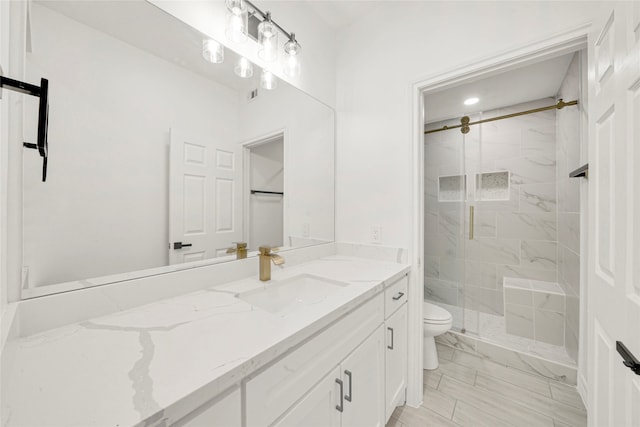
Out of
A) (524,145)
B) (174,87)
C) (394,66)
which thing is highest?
(394,66)

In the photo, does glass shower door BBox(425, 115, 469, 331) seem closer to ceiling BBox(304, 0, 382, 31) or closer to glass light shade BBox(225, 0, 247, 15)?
ceiling BBox(304, 0, 382, 31)

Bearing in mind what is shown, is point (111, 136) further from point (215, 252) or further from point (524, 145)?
point (524, 145)

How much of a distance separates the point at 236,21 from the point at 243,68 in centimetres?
19

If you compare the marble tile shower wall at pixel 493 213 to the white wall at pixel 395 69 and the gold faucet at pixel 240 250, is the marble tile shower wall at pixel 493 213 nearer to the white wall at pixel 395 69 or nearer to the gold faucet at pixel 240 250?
the white wall at pixel 395 69

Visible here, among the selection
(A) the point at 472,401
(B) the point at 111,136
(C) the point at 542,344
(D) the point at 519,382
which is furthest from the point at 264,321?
(C) the point at 542,344

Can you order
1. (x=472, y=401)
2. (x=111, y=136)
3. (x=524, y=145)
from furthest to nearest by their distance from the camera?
(x=524, y=145) < (x=472, y=401) < (x=111, y=136)

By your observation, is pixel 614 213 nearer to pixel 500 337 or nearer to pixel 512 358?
pixel 512 358

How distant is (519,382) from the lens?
5.59 feet

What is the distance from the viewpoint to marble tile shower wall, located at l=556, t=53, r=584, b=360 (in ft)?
5.82

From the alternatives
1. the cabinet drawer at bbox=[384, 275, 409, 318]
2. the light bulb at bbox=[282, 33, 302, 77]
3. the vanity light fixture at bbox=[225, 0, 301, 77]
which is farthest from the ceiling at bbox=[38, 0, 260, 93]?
the cabinet drawer at bbox=[384, 275, 409, 318]

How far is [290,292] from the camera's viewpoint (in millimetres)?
1258

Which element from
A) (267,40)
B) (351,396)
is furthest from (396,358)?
(267,40)

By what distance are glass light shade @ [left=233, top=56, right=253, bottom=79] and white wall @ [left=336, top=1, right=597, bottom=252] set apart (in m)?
0.79

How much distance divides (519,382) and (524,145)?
2214 millimetres
